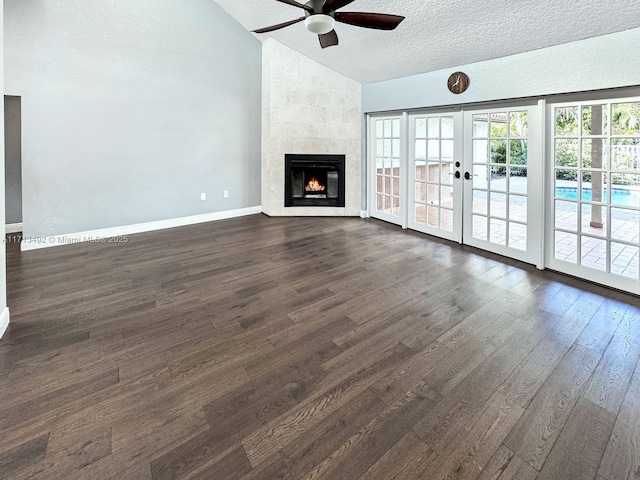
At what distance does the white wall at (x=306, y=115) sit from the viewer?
21.8 feet

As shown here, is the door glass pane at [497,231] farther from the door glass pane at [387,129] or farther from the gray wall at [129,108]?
the gray wall at [129,108]

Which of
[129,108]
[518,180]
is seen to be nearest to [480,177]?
[518,180]

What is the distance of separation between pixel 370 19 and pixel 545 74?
1955 millimetres

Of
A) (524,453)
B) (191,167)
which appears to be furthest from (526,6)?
(191,167)

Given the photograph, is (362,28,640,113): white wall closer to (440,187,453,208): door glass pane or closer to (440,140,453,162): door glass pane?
(440,140,453,162): door glass pane

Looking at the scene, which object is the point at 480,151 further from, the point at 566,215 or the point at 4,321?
the point at 4,321

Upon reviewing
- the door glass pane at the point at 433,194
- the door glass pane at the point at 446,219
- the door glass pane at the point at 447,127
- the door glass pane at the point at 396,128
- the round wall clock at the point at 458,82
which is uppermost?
the round wall clock at the point at 458,82

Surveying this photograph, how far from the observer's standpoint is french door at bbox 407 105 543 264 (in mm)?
4184

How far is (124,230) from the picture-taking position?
5.80 metres

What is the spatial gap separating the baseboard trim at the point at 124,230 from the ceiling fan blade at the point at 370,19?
14.4 ft

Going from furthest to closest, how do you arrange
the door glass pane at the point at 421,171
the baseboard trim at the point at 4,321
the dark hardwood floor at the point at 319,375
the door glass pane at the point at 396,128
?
the door glass pane at the point at 396,128 < the door glass pane at the point at 421,171 < the baseboard trim at the point at 4,321 < the dark hardwood floor at the point at 319,375

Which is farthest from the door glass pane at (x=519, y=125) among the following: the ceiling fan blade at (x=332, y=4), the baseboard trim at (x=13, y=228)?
the baseboard trim at (x=13, y=228)

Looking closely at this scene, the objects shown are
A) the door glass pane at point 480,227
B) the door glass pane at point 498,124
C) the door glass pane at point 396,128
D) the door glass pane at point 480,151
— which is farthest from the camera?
the door glass pane at point 396,128

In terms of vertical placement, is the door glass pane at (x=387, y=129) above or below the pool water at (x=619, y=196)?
above
